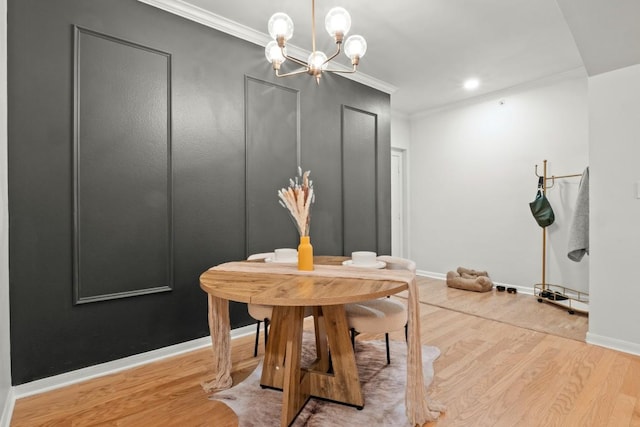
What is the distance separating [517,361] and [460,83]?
3183mm

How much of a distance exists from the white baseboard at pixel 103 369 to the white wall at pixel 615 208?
3.05 meters

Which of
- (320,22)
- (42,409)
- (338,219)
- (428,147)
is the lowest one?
(42,409)

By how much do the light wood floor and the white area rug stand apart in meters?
0.10

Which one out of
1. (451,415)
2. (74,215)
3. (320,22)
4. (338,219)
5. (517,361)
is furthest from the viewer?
(338,219)

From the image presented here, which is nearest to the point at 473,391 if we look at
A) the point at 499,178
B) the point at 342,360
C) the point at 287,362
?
the point at 342,360

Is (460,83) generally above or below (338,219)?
above

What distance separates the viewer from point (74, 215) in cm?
208

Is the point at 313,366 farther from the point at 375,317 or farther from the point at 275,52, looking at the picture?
the point at 275,52

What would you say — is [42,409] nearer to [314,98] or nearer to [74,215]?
[74,215]

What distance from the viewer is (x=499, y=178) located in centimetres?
456

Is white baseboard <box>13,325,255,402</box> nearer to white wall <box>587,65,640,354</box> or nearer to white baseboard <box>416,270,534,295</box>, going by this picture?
white wall <box>587,65,640,354</box>

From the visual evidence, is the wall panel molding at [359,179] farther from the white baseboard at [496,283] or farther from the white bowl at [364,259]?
the white baseboard at [496,283]

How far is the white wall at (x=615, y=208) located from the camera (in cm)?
249

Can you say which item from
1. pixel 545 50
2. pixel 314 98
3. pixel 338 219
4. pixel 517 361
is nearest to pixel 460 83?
pixel 545 50
